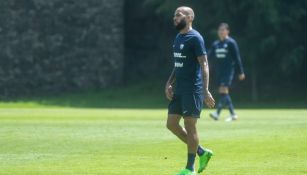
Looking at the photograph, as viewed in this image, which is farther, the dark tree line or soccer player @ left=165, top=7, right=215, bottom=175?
the dark tree line

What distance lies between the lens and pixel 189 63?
1373 centimetres

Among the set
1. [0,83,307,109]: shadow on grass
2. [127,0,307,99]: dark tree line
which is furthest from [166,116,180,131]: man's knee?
[127,0,307,99]: dark tree line

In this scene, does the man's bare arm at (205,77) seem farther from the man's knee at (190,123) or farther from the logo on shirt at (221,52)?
the logo on shirt at (221,52)

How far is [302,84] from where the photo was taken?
41562 mm

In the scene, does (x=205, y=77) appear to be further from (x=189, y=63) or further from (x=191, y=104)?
(x=191, y=104)

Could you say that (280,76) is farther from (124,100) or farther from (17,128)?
(17,128)

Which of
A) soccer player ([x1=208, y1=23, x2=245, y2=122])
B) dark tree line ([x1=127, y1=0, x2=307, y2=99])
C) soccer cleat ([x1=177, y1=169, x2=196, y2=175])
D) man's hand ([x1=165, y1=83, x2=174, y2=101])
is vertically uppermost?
man's hand ([x1=165, y1=83, x2=174, y2=101])

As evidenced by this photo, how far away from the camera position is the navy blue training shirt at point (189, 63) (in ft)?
44.9

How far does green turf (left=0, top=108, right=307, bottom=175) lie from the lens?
14.3 metres

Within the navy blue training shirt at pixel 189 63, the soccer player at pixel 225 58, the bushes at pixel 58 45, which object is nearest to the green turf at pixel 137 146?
the soccer player at pixel 225 58

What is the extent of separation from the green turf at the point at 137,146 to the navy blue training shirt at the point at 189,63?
1.21m

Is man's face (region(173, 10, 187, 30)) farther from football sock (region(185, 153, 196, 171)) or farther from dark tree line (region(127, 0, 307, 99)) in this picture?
dark tree line (region(127, 0, 307, 99))

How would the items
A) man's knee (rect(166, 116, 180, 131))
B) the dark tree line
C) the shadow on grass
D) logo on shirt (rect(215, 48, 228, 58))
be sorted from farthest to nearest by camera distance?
the dark tree line < the shadow on grass < logo on shirt (rect(215, 48, 228, 58)) < man's knee (rect(166, 116, 180, 131))

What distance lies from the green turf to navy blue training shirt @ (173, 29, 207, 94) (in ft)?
3.95
